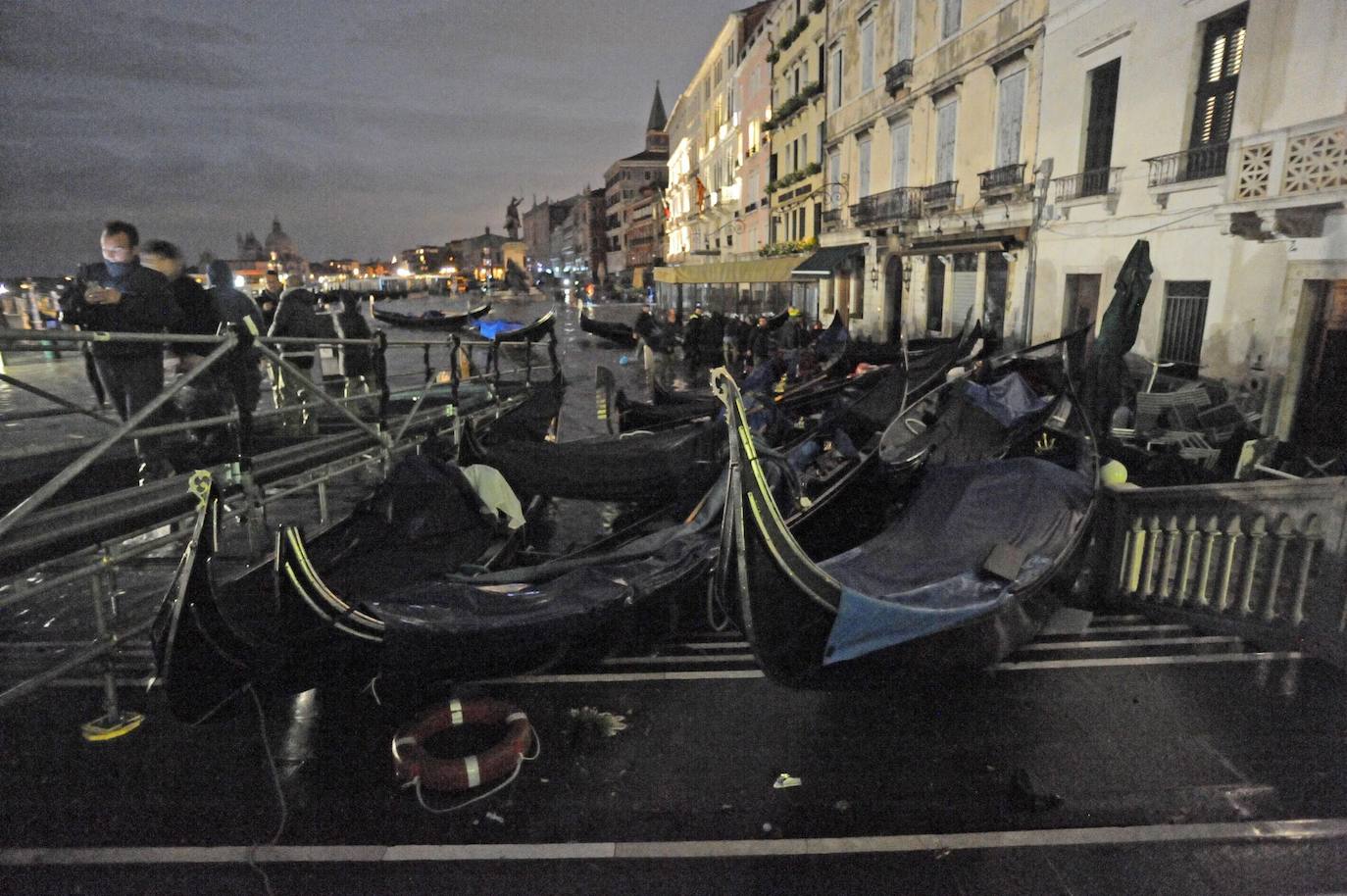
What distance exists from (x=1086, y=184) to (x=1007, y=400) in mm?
6855

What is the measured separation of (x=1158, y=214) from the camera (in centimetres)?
941

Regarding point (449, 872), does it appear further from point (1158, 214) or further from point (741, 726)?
point (1158, 214)

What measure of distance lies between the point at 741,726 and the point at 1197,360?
8950 millimetres

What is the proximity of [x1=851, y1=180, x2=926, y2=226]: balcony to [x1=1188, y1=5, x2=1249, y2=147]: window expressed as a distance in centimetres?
669

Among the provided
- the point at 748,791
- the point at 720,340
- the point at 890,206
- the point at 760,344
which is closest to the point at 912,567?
the point at 748,791

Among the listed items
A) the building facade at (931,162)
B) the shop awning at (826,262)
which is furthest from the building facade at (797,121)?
the shop awning at (826,262)

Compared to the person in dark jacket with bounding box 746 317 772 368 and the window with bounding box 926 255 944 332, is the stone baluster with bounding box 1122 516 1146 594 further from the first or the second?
the window with bounding box 926 255 944 332

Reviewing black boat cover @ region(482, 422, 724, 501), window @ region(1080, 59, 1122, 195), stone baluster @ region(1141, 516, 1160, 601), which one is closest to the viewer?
stone baluster @ region(1141, 516, 1160, 601)

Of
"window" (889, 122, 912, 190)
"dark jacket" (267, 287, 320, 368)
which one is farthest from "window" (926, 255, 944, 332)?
"dark jacket" (267, 287, 320, 368)

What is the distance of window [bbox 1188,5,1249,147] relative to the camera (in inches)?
325

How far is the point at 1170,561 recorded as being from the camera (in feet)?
14.3

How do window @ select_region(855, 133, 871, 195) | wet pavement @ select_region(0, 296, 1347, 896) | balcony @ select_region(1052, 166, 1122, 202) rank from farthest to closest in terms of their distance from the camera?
window @ select_region(855, 133, 871, 195) → balcony @ select_region(1052, 166, 1122, 202) → wet pavement @ select_region(0, 296, 1347, 896)

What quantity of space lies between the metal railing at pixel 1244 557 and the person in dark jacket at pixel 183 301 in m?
6.52

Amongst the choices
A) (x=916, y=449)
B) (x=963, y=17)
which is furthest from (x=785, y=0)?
(x=916, y=449)
